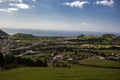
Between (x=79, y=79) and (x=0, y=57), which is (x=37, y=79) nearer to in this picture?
(x=79, y=79)

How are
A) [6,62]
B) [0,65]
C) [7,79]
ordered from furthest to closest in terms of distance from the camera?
1. [6,62]
2. [0,65]
3. [7,79]

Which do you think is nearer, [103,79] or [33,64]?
[103,79]

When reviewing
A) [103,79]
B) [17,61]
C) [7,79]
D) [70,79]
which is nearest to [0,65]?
[17,61]

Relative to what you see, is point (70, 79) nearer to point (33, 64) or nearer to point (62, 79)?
point (62, 79)

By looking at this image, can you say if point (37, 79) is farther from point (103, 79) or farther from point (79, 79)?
point (103, 79)

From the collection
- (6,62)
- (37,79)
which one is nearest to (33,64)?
(6,62)

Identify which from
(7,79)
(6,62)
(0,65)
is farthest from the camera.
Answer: (6,62)

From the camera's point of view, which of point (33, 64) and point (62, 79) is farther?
point (33, 64)
